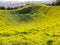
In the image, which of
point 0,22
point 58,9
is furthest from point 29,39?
point 58,9

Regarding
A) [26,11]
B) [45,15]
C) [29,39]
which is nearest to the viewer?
[29,39]

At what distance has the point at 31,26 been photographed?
36562 mm

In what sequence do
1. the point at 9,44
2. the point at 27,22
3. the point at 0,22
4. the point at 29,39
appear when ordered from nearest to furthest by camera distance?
the point at 9,44
the point at 29,39
the point at 0,22
the point at 27,22

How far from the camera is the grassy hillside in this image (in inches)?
984

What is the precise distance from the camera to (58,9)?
4856 centimetres

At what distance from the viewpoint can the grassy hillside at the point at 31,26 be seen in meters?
25.0

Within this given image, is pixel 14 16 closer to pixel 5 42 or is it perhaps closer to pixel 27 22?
pixel 27 22

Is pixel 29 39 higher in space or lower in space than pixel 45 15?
higher

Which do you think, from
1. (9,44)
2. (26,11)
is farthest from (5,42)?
(26,11)

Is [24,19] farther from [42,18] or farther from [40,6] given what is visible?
[40,6]

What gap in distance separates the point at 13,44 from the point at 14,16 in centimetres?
1956

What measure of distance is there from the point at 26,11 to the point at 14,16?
7.77 m

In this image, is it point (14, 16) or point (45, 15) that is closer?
point (14, 16)

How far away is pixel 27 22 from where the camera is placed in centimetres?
4081
